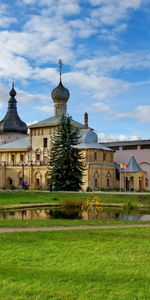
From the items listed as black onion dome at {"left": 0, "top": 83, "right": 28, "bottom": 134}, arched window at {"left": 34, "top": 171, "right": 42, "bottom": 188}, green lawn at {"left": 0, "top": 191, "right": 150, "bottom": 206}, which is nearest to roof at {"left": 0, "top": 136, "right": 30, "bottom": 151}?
arched window at {"left": 34, "top": 171, "right": 42, "bottom": 188}

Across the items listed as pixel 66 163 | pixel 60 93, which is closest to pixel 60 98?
pixel 60 93

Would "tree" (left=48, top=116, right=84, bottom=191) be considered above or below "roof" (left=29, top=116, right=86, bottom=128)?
below

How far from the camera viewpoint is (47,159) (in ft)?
195

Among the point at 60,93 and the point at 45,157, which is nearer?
the point at 45,157

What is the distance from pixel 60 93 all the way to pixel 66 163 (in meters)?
19.4

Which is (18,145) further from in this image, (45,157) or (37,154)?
(45,157)

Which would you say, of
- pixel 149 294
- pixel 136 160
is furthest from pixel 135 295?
pixel 136 160

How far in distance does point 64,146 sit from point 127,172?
44.5 ft

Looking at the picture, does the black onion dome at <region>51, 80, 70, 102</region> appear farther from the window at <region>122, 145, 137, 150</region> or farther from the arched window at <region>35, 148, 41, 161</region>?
the window at <region>122, 145, 137, 150</region>

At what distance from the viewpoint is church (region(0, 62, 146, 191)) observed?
182 ft

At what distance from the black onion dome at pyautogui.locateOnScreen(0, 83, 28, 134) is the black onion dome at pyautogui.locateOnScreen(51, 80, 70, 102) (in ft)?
40.3

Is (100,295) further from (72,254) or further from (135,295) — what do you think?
(72,254)

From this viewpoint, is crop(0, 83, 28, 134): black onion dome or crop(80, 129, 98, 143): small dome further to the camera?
crop(0, 83, 28, 134): black onion dome

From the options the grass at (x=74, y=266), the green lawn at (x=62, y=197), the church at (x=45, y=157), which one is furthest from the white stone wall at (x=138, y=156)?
the grass at (x=74, y=266)
